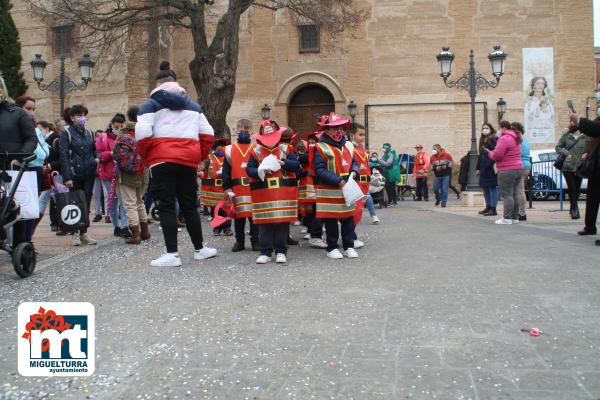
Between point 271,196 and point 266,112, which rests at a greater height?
point 266,112

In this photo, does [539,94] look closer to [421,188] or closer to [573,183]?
[421,188]

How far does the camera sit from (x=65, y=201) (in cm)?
734

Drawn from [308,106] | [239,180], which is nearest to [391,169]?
[308,106]

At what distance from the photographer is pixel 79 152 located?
8328 millimetres

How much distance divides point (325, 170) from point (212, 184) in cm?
345

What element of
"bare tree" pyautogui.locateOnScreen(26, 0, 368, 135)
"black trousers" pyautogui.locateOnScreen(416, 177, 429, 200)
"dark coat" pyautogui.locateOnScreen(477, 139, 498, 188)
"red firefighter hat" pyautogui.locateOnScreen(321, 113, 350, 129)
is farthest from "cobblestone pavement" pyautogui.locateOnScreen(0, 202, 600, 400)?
"black trousers" pyautogui.locateOnScreen(416, 177, 429, 200)

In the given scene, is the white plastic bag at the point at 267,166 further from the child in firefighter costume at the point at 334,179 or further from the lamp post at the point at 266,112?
the lamp post at the point at 266,112

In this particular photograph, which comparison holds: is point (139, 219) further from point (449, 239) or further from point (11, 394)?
point (11, 394)

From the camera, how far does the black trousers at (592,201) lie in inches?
324

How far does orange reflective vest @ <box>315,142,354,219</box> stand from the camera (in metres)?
6.80

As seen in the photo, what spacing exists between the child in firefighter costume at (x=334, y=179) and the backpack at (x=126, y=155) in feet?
9.13

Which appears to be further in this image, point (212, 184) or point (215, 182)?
point (212, 184)

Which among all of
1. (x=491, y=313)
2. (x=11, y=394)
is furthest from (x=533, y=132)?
(x=11, y=394)

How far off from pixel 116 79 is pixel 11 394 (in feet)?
72.1
